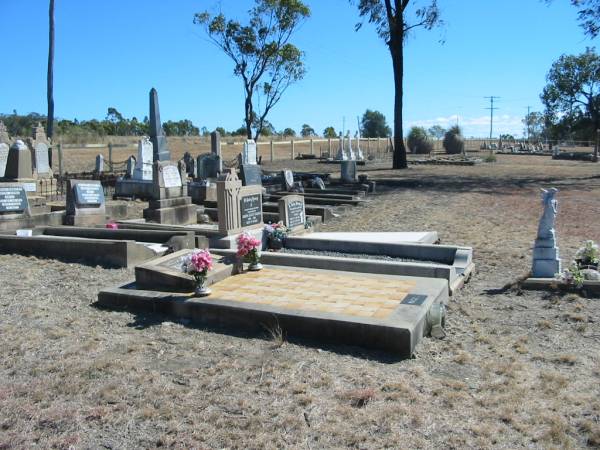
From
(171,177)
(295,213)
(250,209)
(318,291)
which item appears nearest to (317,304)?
(318,291)

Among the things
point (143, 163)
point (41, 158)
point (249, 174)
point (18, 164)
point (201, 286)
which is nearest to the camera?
point (201, 286)

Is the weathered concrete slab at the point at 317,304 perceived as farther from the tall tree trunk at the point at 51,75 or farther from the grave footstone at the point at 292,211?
the tall tree trunk at the point at 51,75

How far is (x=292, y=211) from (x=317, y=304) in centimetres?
528

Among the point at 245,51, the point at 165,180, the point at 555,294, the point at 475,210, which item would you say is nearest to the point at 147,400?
the point at 555,294

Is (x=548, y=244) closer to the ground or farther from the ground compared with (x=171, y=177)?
closer to the ground

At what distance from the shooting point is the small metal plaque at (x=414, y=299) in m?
5.80

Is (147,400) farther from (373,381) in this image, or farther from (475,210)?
(475,210)

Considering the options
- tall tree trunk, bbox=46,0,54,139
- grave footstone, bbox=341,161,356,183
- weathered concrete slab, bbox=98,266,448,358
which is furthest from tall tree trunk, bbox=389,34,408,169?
weathered concrete slab, bbox=98,266,448,358

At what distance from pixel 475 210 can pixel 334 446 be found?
40.4 ft

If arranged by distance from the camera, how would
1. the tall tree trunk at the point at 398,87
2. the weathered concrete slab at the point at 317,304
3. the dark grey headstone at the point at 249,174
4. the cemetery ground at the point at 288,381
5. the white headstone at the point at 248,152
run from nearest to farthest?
1. the cemetery ground at the point at 288,381
2. the weathered concrete slab at the point at 317,304
3. the dark grey headstone at the point at 249,174
4. the white headstone at the point at 248,152
5. the tall tree trunk at the point at 398,87

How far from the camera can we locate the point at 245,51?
3675 cm

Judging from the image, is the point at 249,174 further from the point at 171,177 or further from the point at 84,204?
the point at 84,204

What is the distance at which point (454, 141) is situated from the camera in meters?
49.4

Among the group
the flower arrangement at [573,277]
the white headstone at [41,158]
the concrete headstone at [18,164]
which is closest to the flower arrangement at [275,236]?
the flower arrangement at [573,277]
